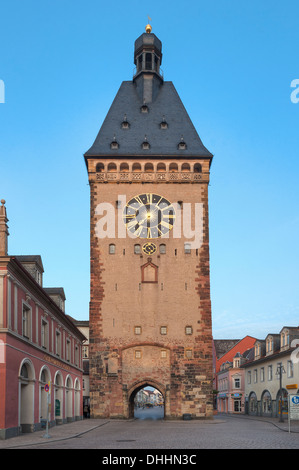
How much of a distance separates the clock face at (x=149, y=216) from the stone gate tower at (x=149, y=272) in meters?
0.09

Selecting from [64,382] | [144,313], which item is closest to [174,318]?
[144,313]

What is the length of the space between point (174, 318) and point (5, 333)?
25494 millimetres

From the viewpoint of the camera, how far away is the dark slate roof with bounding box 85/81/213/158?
181 feet

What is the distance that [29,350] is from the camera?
3266 cm

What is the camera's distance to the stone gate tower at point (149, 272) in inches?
1983

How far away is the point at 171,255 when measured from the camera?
52.7 metres

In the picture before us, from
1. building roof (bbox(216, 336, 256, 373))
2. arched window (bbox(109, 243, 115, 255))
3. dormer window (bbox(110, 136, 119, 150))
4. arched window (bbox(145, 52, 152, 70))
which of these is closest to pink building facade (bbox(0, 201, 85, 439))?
arched window (bbox(109, 243, 115, 255))

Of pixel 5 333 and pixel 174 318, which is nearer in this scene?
pixel 5 333

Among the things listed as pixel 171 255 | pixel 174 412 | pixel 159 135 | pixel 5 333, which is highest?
pixel 159 135

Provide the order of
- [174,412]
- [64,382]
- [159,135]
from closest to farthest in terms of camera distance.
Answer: [64,382] → [174,412] → [159,135]

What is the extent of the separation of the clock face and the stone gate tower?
9cm

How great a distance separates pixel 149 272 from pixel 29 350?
68.2 ft
